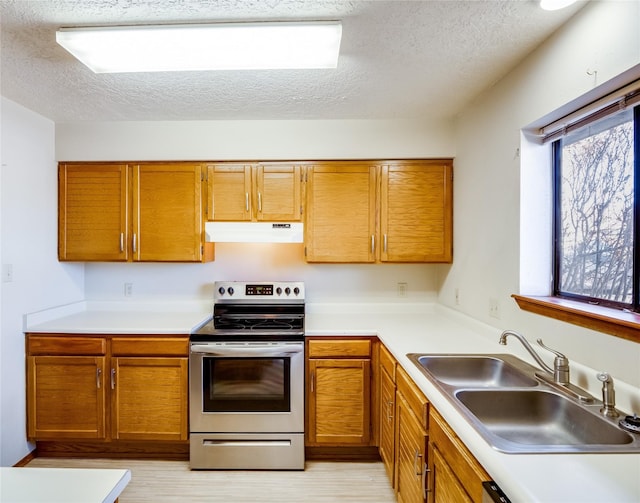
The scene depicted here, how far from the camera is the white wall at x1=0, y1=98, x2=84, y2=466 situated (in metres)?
2.19

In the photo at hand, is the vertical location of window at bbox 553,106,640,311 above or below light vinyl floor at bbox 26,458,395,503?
above

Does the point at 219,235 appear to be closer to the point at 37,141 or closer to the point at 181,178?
the point at 181,178

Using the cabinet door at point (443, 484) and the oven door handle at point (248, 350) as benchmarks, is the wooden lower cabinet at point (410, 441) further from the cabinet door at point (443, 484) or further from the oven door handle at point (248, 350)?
the oven door handle at point (248, 350)

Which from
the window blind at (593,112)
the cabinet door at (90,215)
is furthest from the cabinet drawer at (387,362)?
the cabinet door at (90,215)

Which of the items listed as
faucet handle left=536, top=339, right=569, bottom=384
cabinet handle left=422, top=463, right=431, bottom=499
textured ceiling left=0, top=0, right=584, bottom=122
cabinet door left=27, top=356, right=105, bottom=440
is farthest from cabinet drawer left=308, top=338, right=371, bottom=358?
textured ceiling left=0, top=0, right=584, bottom=122

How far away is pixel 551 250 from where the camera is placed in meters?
1.77

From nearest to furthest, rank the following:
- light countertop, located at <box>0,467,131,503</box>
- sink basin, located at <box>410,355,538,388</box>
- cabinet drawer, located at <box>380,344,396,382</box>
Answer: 1. light countertop, located at <box>0,467,131,503</box>
2. sink basin, located at <box>410,355,538,388</box>
3. cabinet drawer, located at <box>380,344,396,382</box>

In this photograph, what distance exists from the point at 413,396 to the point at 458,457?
1.49ft

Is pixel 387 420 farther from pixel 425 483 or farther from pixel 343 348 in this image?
pixel 425 483

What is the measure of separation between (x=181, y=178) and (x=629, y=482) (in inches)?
110

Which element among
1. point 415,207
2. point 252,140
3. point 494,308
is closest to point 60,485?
point 494,308

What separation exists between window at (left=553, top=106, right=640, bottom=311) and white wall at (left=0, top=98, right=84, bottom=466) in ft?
10.5

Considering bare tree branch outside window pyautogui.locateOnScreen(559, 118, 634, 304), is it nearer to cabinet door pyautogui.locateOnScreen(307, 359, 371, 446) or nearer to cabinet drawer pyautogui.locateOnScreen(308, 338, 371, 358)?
cabinet drawer pyautogui.locateOnScreen(308, 338, 371, 358)

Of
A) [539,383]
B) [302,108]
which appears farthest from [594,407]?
[302,108]
